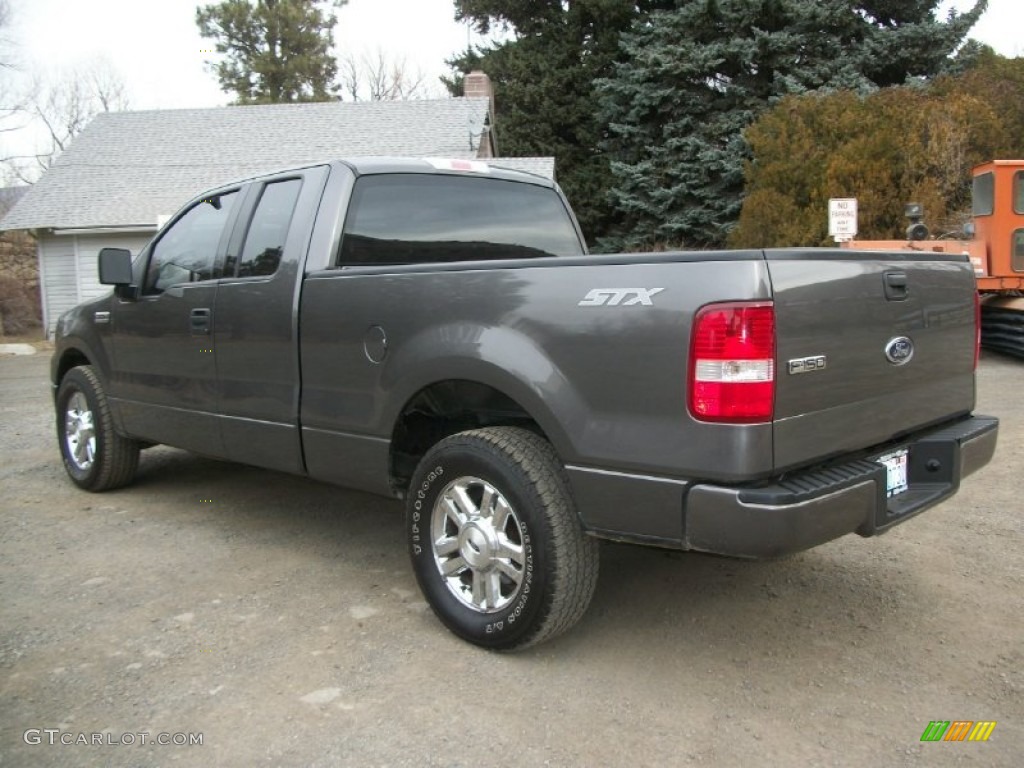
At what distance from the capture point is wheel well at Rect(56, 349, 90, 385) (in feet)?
18.7

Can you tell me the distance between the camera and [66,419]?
5.75m

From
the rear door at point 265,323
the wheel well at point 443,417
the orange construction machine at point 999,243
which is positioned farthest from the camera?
the orange construction machine at point 999,243

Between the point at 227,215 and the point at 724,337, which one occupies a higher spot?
the point at 227,215

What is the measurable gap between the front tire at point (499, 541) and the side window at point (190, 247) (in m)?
2.05

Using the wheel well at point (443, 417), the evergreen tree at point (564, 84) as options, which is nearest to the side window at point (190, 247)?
the wheel well at point (443, 417)

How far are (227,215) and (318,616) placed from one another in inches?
88.9

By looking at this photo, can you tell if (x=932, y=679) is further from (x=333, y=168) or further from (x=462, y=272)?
(x=333, y=168)

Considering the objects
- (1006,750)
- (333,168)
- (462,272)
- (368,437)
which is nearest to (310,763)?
(368,437)

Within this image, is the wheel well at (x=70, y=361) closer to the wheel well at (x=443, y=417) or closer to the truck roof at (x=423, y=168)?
the truck roof at (x=423, y=168)

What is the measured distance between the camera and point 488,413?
3.44 m

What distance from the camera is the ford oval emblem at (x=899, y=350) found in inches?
118

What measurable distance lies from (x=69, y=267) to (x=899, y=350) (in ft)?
71.6

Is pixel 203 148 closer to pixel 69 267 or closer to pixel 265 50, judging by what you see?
pixel 69 267

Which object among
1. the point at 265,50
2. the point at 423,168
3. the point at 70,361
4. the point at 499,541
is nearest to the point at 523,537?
the point at 499,541
